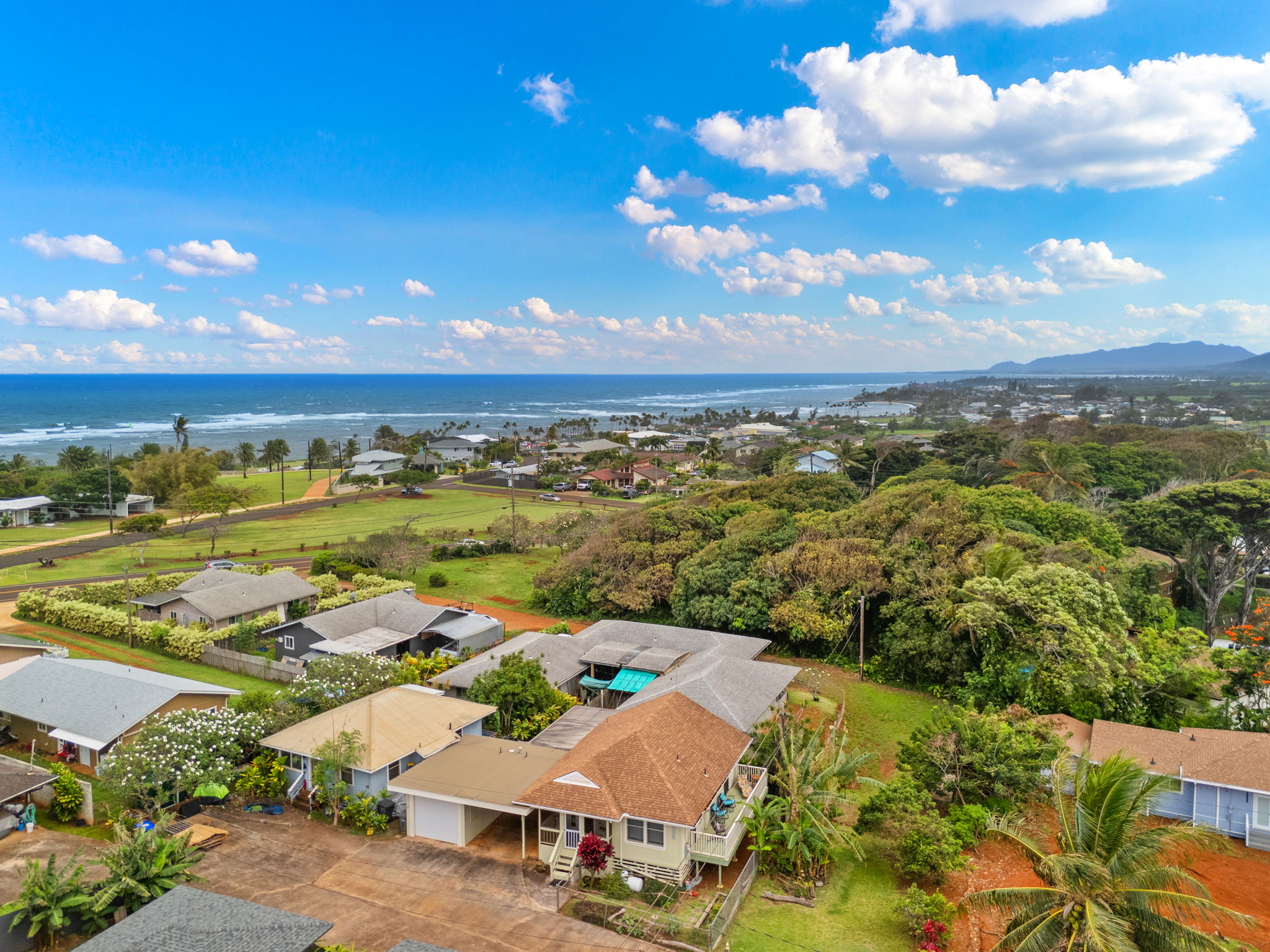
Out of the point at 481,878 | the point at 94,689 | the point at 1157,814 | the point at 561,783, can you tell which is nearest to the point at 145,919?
the point at 481,878

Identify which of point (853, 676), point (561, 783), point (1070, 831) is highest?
point (1070, 831)

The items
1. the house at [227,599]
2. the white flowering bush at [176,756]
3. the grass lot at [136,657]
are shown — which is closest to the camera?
the white flowering bush at [176,756]

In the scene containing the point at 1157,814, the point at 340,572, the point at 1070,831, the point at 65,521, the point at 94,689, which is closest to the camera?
the point at 1070,831

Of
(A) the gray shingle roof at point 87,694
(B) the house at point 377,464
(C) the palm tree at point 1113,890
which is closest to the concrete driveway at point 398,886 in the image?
(A) the gray shingle roof at point 87,694

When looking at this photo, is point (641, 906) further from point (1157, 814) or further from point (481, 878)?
point (1157, 814)

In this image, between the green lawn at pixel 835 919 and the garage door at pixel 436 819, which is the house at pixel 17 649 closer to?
the garage door at pixel 436 819

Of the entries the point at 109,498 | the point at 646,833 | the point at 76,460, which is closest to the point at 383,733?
the point at 646,833

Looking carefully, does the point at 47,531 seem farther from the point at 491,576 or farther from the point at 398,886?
the point at 398,886
